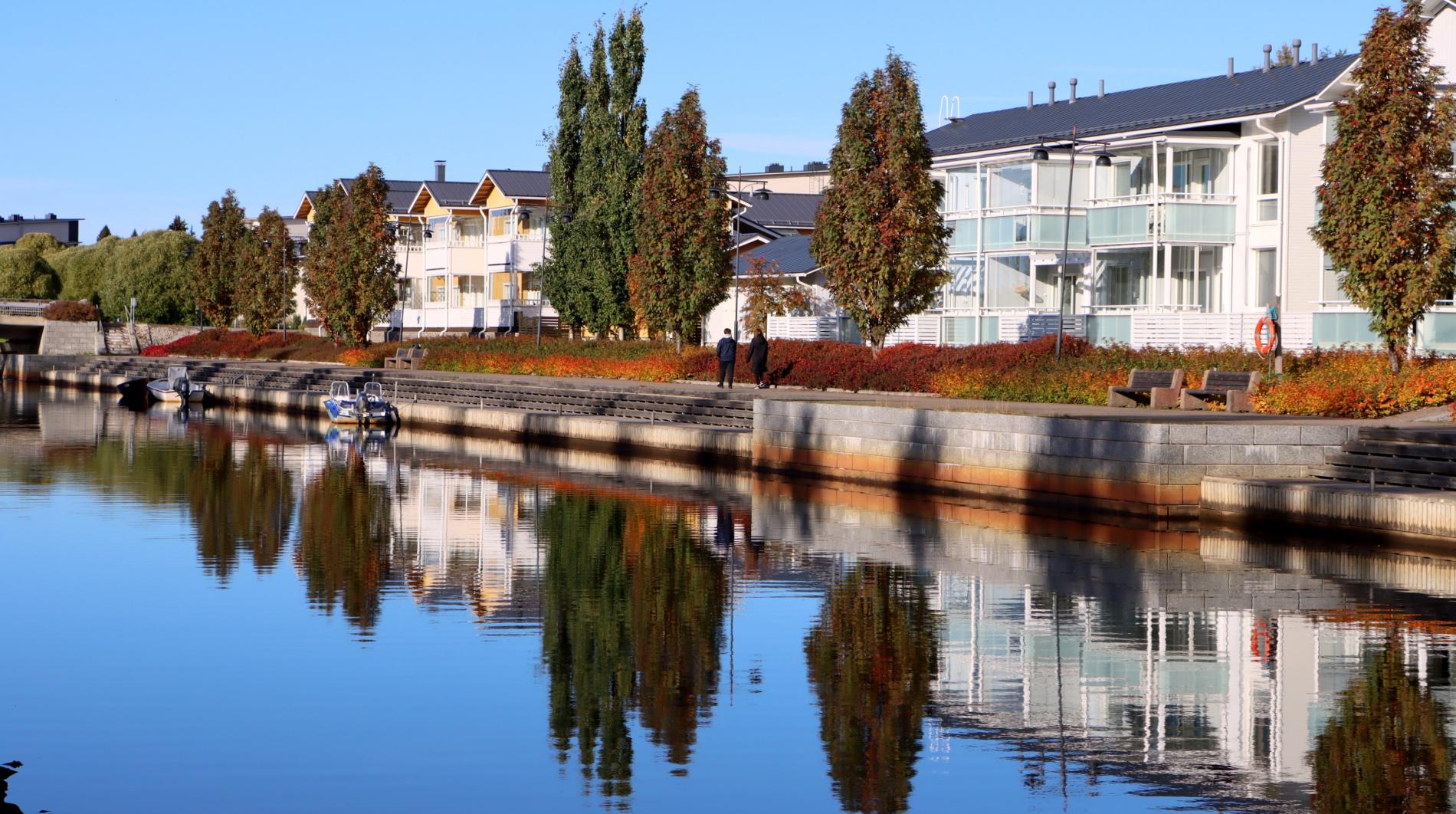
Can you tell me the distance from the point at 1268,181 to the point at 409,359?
34016 mm

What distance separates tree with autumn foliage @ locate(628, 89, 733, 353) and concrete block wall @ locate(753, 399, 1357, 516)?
61.6 feet

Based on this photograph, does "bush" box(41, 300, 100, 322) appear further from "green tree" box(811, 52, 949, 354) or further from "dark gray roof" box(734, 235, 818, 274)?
"green tree" box(811, 52, 949, 354)

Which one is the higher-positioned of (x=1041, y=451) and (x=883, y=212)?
(x=883, y=212)

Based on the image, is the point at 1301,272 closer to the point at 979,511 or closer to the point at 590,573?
the point at 979,511

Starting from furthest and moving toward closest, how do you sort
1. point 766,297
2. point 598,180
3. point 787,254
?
1. point 787,254
2. point 598,180
3. point 766,297

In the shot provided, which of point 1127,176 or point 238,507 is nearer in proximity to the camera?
point 238,507

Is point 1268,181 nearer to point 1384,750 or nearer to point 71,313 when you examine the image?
point 1384,750

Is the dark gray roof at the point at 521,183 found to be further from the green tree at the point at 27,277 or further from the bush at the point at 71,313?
the green tree at the point at 27,277

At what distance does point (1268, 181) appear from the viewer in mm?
49375

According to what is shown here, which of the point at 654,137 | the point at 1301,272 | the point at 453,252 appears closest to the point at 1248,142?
the point at 1301,272

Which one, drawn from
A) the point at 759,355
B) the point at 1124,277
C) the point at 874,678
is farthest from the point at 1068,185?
the point at 874,678

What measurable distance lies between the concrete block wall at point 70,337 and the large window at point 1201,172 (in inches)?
3042

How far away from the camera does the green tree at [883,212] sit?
145ft

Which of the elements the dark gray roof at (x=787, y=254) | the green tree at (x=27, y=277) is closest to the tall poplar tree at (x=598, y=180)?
the dark gray roof at (x=787, y=254)
